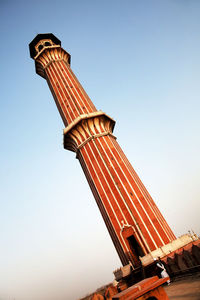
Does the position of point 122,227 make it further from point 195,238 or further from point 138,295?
point 138,295

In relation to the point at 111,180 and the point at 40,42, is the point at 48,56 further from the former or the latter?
the point at 111,180

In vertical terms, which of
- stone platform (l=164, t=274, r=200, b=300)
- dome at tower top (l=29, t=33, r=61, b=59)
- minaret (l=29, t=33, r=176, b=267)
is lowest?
stone platform (l=164, t=274, r=200, b=300)

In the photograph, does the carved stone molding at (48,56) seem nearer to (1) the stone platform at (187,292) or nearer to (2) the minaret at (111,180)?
(2) the minaret at (111,180)

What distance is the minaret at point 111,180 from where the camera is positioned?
19719 mm

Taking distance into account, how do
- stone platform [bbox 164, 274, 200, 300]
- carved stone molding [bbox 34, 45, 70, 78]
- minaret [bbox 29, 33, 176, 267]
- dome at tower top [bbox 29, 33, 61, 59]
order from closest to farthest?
stone platform [bbox 164, 274, 200, 300]
minaret [bbox 29, 33, 176, 267]
carved stone molding [bbox 34, 45, 70, 78]
dome at tower top [bbox 29, 33, 61, 59]

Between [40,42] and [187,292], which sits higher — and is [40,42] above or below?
above

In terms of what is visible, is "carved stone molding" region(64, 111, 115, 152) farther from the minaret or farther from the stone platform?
the stone platform

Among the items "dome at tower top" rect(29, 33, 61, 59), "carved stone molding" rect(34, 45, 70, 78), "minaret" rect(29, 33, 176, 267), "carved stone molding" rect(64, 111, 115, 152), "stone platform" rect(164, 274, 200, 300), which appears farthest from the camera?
"dome at tower top" rect(29, 33, 61, 59)

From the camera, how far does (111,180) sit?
22.8 m

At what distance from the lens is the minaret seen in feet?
64.7

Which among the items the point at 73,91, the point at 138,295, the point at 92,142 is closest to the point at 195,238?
the point at 92,142

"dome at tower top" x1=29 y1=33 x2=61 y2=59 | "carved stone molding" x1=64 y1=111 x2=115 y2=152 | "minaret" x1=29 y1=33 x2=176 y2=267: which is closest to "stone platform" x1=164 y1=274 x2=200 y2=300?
"minaret" x1=29 y1=33 x2=176 y2=267

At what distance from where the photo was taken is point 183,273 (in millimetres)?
10305

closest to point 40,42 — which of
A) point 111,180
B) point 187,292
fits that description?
point 111,180
